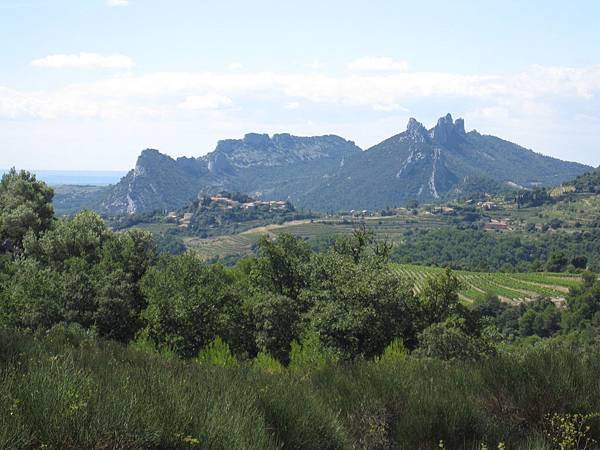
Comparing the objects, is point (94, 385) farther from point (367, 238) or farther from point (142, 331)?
point (367, 238)

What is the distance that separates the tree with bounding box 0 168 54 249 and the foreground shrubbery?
3487cm

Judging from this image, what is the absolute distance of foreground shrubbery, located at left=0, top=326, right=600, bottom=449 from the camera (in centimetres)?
511

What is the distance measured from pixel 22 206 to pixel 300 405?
135ft

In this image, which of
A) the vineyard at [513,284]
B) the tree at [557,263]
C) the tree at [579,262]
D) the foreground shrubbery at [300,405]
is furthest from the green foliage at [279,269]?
the tree at [579,262]

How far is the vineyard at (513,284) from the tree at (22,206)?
63.2 meters

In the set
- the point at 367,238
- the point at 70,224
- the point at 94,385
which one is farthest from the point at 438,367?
the point at 70,224

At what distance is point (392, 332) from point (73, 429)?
25.8m

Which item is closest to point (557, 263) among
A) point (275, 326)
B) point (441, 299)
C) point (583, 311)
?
point (583, 311)

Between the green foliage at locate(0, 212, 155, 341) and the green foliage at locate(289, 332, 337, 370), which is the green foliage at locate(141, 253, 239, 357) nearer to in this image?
the green foliage at locate(0, 212, 155, 341)

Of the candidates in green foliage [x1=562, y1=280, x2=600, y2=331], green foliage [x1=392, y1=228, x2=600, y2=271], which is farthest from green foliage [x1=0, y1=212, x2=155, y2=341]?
green foliage [x1=392, y1=228, x2=600, y2=271]

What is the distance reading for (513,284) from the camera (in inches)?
4173

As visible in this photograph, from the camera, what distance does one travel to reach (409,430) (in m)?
7.32

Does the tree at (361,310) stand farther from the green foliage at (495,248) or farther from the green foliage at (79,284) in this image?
the green foliage at (495,248)

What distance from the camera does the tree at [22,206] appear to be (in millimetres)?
41062
